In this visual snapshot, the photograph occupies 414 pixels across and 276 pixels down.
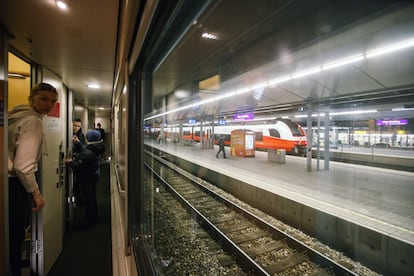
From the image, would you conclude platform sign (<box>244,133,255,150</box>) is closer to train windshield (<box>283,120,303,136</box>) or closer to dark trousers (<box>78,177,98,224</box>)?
train windshield (<box>283,120,303,136</box>)

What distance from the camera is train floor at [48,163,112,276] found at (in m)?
2.21

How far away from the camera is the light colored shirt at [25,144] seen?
1.60 m

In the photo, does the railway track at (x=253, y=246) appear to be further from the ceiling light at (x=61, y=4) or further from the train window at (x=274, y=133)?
the train window at (x=274, y=133)

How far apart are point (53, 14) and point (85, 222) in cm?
292

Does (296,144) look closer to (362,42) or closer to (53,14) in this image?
(362,42)

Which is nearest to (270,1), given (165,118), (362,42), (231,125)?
(362,42)

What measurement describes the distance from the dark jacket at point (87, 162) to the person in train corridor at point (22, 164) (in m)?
1.46

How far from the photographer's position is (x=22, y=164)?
5.22 feet

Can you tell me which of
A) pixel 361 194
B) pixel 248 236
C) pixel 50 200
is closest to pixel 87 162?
pixel 50 200

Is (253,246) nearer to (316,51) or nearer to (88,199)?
(88,199)

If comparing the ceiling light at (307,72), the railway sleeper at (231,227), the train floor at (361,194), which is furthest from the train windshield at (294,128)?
the railway sleeper at (231,227)

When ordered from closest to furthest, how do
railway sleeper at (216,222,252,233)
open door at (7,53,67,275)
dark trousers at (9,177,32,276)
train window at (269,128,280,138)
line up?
dark trousers at (9,177,32,276)
open door at (7,53,67,275)
railway sleeper at (216,222,252,233)
train window at (269,128,280,138)

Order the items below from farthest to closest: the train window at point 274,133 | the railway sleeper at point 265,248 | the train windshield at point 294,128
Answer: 1. the train window at point 274,133
2. the train windshield at point 294,128
3. the railway sleeper at point 265,248

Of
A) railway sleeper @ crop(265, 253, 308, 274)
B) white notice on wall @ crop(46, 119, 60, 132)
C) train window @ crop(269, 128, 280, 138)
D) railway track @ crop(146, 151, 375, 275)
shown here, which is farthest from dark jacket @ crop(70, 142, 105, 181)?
train window @ crop(269, 128, 280, 138)
